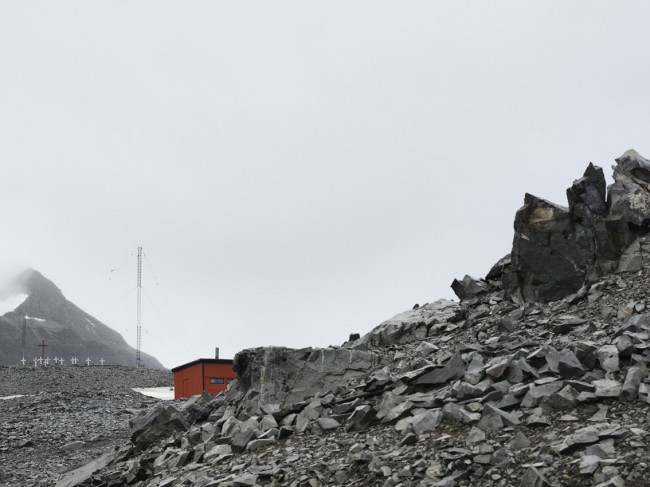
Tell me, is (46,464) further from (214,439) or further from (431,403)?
(431,403)

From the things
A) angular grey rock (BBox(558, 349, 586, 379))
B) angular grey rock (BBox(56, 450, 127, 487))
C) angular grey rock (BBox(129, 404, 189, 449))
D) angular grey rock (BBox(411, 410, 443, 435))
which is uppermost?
angular grey rock (BBox(558, 349, 586, 379))

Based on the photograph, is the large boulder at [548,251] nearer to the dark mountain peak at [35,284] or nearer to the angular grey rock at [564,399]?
the angular grey rock at [564,399]

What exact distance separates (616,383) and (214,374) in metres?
35.0

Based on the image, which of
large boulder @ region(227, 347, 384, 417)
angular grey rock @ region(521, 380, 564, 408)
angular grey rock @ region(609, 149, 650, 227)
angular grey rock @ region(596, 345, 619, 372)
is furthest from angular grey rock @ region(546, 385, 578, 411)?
angular grey rock @ region(609, 149, 650, 227)

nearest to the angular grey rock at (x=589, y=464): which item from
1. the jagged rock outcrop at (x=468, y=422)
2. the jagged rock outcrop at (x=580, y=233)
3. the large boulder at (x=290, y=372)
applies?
the jagged rock outcrop at (x=468, y=422)

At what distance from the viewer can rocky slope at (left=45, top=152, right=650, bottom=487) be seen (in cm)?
1102

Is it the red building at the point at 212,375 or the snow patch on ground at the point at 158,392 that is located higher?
the red building at the point at 212,375

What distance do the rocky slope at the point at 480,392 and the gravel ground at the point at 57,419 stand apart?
4520 millimetres

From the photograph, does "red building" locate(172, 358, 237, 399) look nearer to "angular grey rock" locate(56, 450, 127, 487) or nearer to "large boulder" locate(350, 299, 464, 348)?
"large boulder" locate(350, 299, 464, 348)

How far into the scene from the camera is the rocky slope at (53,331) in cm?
13498

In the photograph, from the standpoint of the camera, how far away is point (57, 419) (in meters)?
33.7

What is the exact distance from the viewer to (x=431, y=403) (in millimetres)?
14625

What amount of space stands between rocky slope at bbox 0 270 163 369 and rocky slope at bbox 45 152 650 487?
11514 cm

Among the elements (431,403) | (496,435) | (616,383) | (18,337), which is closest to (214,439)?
(431,403)
